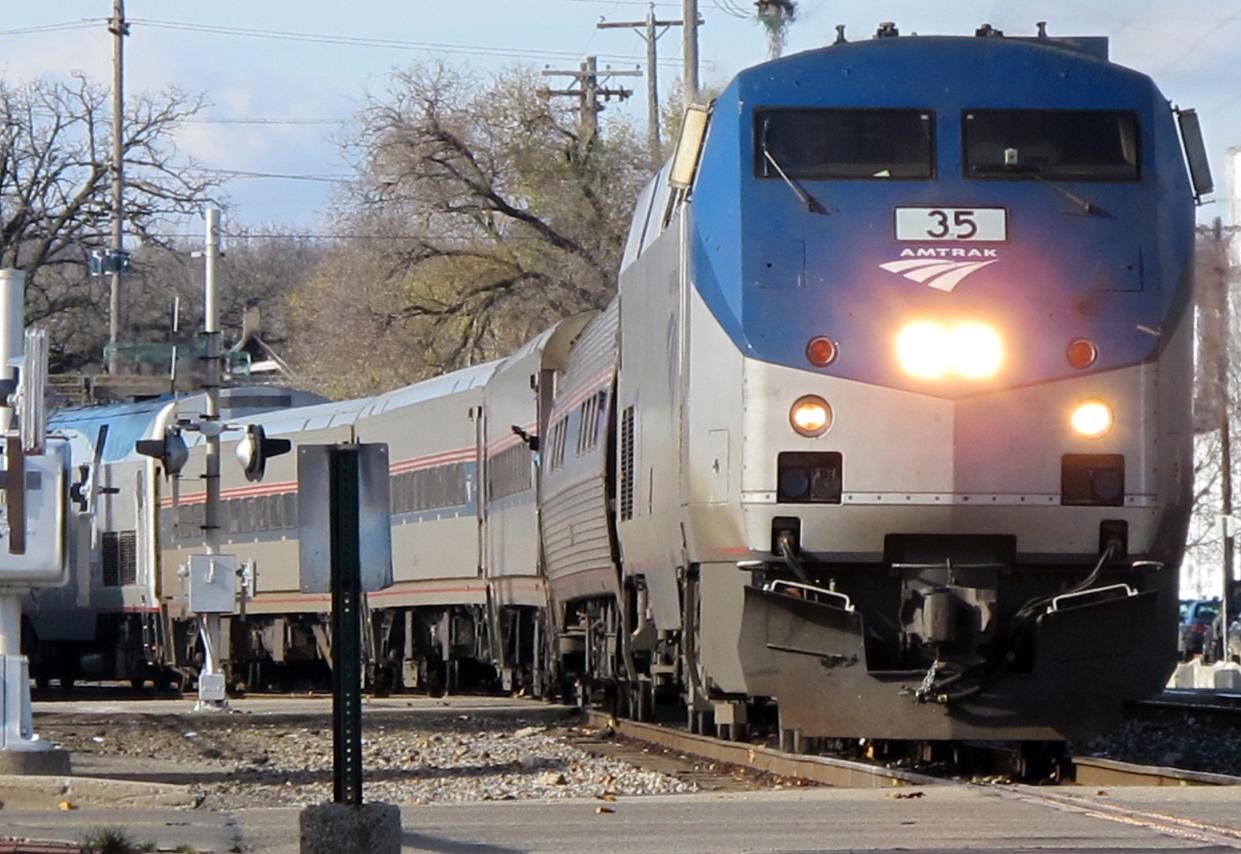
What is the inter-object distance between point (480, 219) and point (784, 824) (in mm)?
35481

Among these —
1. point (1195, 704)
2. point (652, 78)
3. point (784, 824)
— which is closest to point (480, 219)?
point (652, 78)

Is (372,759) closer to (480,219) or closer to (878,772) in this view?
(878,772)

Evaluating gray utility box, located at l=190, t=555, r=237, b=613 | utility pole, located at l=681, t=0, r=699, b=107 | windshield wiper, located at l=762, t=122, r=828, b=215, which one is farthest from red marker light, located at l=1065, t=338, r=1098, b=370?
utility pole, located at l=681, t=0, r=699, b=107

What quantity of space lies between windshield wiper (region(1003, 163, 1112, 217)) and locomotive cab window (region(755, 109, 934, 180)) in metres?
0.40

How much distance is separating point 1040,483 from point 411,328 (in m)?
35.1

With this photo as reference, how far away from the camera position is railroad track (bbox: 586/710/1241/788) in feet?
36.6

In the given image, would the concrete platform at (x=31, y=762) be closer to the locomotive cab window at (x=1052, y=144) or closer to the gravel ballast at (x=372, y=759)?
the gravel ballast at (x=372, y=759)

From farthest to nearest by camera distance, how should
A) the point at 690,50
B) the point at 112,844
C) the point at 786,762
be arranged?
the point at 690,50 < the point at 786,762 < the point at 112,844

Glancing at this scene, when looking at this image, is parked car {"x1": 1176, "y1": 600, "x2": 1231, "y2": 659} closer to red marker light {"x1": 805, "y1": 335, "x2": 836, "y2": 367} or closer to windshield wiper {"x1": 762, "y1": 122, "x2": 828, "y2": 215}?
windshield wiper {"x1": 762, "y1": 122, "x2": 828, "y2": 215}

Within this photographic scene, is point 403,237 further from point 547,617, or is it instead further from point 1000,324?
point 1000,324

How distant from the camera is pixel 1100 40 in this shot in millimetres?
11672

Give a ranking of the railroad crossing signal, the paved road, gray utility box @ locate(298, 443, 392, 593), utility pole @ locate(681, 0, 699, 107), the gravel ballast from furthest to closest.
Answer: the railroad crossing signal → utility pole @ locate(681, 0, 699, 107) → the gravel ballast → the paved road → gray utility box @ locate(298, 443, 392, 593)

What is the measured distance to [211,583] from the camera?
2150 centimetres

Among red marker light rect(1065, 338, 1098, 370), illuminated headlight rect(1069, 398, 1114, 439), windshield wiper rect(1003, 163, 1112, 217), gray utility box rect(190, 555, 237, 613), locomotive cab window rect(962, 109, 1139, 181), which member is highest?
locomotive cab window rect(962, 109, 1139, 181)
